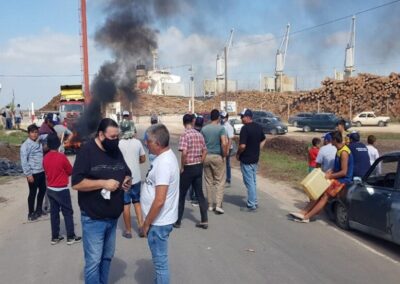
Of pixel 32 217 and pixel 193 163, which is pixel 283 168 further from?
pixel 32 217

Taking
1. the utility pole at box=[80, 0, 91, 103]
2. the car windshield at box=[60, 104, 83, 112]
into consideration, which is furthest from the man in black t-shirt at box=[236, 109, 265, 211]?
the car windshield at box=[60, 104, 83, 112]

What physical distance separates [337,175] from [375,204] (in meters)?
1.28

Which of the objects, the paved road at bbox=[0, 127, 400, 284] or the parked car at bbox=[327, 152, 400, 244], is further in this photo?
the parked car at bbox=[327, 152, 400, 244]

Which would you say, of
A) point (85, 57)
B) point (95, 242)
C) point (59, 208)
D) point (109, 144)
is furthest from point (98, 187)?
point (85, 57)

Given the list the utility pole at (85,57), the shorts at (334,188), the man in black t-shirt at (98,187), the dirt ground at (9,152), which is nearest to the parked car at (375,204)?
the shorts at (334,188)

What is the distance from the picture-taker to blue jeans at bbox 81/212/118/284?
13.6ft

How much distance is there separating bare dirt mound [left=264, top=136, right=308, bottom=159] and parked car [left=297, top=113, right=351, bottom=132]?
16.9m

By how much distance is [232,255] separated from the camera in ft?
20.0

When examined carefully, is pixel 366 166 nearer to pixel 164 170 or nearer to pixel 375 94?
pixel 164 170

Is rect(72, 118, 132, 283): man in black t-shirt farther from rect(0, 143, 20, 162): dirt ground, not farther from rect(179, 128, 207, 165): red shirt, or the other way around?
rect(0, 143, 20, 162): dirt ground

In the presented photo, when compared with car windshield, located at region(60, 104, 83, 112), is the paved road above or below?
below

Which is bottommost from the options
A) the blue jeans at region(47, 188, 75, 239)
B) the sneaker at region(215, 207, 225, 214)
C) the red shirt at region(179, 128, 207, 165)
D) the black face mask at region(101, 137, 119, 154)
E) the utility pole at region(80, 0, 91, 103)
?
the sneaker at region(215, 207, 225, 214)

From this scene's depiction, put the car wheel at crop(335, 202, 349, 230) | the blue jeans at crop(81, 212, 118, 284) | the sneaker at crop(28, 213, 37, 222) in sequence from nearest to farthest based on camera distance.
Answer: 1. the blue jeans at crop(81, 212, 118, 284)
2. the car wheel at crop(335, 202, 349, 230)
3. the sneaker at crop(28, 213, 37, 222)

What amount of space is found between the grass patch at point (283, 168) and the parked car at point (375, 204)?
504 cm
